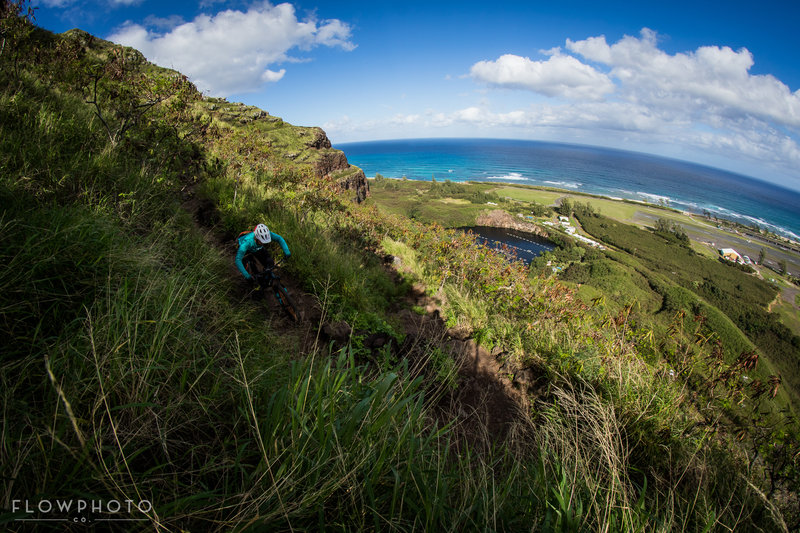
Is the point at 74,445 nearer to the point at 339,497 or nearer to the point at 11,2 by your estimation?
the point at 339,497

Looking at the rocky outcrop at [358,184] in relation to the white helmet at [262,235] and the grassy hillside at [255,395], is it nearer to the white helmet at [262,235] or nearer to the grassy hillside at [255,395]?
the grassy hillside at [255,395]

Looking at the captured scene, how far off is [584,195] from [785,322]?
88677 mm

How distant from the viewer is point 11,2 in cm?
519

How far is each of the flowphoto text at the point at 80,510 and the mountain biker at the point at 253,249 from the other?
3859 millimetres

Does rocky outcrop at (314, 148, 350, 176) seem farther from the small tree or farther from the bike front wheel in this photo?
the bike front wheel

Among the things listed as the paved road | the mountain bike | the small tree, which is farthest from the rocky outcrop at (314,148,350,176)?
the paved road

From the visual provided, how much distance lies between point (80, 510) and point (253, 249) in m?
4.33

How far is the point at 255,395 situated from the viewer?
2.00 m

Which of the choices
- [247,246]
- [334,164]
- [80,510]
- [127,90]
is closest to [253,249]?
[247,246]

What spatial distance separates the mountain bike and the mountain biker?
6.5 inches

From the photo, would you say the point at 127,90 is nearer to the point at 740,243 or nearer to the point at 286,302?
the point at 286,302

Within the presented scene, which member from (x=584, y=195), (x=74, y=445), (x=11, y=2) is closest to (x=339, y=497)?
(x=74, y=445)

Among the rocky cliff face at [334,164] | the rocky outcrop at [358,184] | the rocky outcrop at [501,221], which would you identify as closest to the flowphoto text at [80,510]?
the rocky cliff face at [334,164]

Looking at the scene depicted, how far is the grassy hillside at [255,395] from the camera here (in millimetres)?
1298
